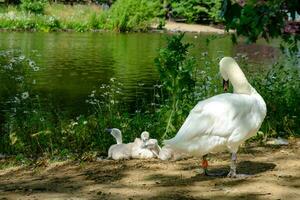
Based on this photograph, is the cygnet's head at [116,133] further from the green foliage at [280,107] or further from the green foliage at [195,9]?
the green foliage at [195,9]

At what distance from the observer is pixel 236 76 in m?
6.38

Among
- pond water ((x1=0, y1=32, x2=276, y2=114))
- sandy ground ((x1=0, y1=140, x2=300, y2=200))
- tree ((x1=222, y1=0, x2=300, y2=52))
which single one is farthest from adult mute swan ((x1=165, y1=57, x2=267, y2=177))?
pond water ((x1=0, y1=32, x2=276, y2=114))

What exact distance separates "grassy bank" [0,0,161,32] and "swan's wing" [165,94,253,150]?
38.1 meters

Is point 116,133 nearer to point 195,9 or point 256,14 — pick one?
point 256,14

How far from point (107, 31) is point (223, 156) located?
41.3 metres

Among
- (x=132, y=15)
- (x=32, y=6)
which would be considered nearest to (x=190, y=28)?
(x=132, y=15)

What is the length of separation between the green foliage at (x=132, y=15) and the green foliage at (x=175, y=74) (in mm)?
Answer: 40383

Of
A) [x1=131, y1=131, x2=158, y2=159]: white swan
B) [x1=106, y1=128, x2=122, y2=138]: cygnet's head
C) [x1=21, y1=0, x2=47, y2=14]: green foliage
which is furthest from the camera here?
[x1=21, y1=0, x2=47, y2=14]: green foliage

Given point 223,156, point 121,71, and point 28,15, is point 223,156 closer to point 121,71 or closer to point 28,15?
point 121,71

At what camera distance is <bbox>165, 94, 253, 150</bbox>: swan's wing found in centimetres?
591

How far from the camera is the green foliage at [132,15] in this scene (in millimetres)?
49000

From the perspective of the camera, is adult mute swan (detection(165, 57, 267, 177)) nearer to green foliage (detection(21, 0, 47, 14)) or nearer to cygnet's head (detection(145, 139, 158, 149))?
cygnet's head (detection(145, 139, 158, 149))

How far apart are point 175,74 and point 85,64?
1666 centimetres

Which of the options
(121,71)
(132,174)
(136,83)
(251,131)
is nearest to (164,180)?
(132,174)
